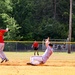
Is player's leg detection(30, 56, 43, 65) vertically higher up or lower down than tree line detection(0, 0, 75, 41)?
lower down

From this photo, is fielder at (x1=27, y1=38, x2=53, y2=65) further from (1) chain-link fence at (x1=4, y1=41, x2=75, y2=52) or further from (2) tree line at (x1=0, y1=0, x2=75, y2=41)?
(2) tree line at (x1=0, y1=0, x2=75, y2=41)

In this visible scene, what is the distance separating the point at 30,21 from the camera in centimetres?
6131

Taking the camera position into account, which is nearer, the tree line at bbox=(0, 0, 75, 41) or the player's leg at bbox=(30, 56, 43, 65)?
the player's leg at bbox=(30, 56, 43, 65)

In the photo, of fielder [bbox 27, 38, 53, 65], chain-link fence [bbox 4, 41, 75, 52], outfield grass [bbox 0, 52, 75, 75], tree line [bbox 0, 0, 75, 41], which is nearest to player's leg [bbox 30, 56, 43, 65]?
fielder [bbox 27, 38, 53, 65]

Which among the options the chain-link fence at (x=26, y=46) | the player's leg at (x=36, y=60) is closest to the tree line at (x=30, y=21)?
the chain-link fence at (x=26, y=46)

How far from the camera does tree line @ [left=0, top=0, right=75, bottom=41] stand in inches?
2272

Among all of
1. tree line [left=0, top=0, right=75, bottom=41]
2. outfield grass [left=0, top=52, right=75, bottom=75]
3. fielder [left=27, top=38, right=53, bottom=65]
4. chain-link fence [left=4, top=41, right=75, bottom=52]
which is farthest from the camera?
tree line [left=0, top=0, right=75, bottom=41]

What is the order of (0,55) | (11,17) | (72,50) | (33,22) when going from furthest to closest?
(33,22) < (11,17) < (72,50) < (0,55)

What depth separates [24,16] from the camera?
60.2m

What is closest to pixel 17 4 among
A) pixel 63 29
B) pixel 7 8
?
pixel 7 8
